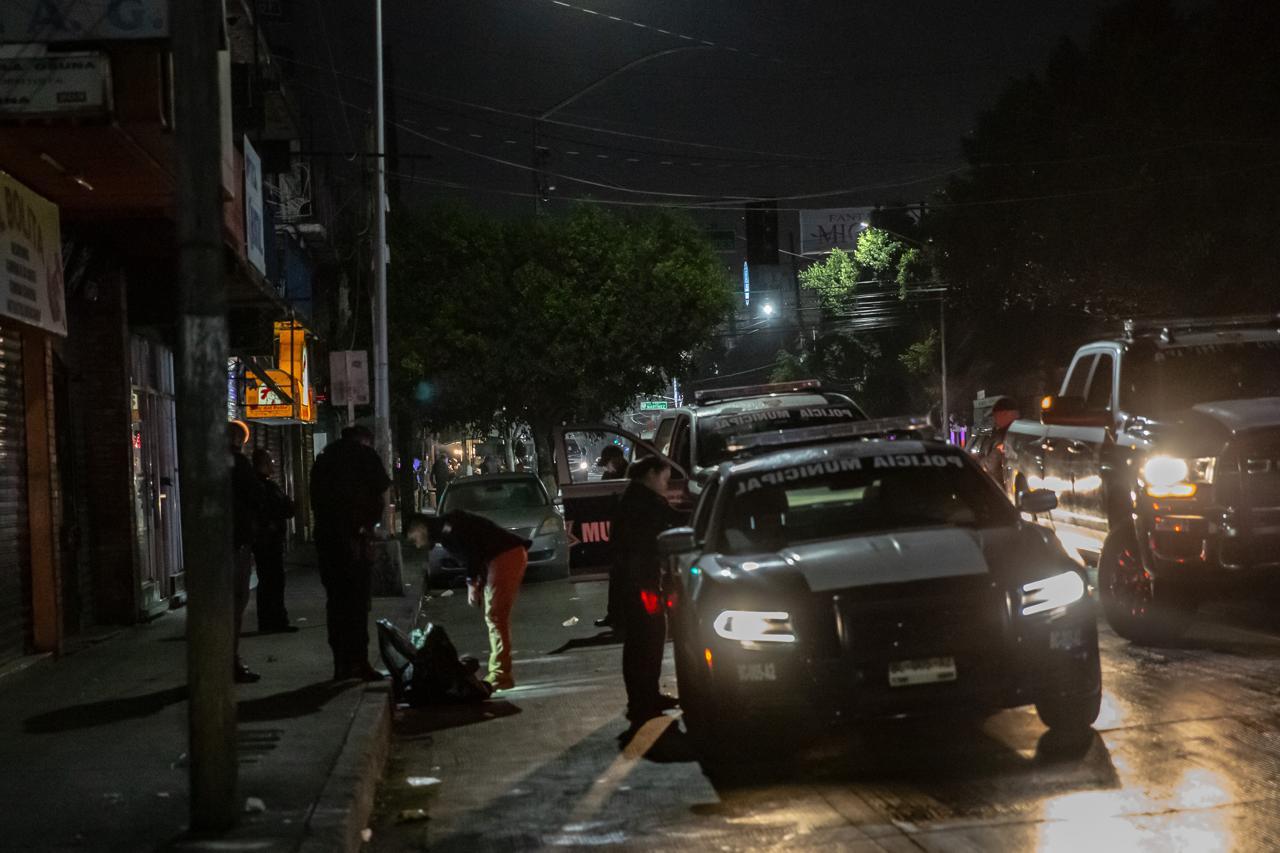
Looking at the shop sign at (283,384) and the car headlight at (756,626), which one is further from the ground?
the shop sign at (283,384)

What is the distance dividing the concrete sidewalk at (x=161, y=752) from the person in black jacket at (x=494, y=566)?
1046mm

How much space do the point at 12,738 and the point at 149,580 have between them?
29.0 feet

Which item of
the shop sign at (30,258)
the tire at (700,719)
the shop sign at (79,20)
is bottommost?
the tire at (700,719)

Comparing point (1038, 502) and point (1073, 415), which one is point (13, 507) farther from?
point (1073, 415)

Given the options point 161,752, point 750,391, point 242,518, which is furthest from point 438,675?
point 750,391

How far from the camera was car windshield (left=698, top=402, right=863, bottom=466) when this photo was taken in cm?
1619

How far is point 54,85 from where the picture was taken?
10.1 m

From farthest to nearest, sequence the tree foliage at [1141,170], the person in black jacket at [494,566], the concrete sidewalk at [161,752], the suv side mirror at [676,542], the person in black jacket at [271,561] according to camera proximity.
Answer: the tree foliage at [1141,170]
the person in black jacket at [271,561]
the person in black jacket at [494,566]
the suv side mirror at [676,542]
the concrete sidewalk at [161,752]

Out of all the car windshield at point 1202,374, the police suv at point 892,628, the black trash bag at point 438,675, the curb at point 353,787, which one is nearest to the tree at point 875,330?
the car windshield at point 1202,374

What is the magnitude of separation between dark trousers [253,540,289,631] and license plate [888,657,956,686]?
31.2 feet

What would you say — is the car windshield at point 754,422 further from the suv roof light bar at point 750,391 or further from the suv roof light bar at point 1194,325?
the suv roof light bar at point 1194,325

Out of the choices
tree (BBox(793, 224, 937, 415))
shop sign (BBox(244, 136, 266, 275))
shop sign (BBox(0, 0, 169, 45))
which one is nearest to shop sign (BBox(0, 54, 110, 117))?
shop sign (BBox(0, 0, 169, 45))

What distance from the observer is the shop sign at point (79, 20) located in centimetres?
1041

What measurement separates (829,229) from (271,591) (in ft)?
206
